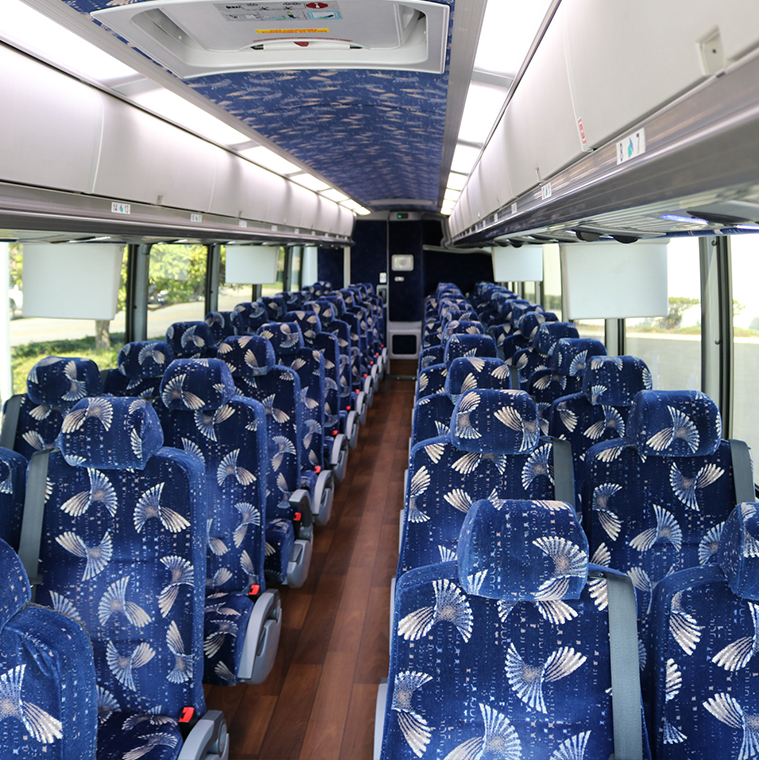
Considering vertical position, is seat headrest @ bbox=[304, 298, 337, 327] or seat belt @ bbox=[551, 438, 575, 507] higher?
seat headrest @ bbox=[304, 298, 337, 327]

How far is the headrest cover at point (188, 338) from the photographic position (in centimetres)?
568

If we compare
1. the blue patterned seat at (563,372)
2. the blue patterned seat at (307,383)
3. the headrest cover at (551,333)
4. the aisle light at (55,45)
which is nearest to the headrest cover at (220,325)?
the blue patterned seat at (307,383)

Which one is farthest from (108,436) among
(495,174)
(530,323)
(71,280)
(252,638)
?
(530,323)

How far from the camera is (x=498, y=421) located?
2893 mm

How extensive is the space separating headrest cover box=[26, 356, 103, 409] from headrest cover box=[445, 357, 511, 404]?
2.12m

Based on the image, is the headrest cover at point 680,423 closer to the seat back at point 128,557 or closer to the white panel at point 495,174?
the white panel at point 495,174

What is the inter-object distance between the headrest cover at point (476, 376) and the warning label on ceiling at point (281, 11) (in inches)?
83.5

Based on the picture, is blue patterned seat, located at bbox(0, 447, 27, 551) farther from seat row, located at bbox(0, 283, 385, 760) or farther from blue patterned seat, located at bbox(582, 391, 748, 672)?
blue patterned seat, located at bbox(582, 391, 748, 672)

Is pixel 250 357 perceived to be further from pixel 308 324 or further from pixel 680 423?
pixel 680 423

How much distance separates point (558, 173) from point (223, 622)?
2377mm

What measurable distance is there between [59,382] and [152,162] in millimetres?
1382

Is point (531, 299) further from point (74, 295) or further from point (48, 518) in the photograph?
point (48, 518)

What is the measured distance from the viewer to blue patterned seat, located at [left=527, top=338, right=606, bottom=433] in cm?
479

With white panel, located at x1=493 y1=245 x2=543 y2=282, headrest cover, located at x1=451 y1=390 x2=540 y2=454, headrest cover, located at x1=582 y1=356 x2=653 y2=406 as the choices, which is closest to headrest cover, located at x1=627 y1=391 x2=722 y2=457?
headrest cover, located at x1=451 y1=390 x2=540 y2=454
